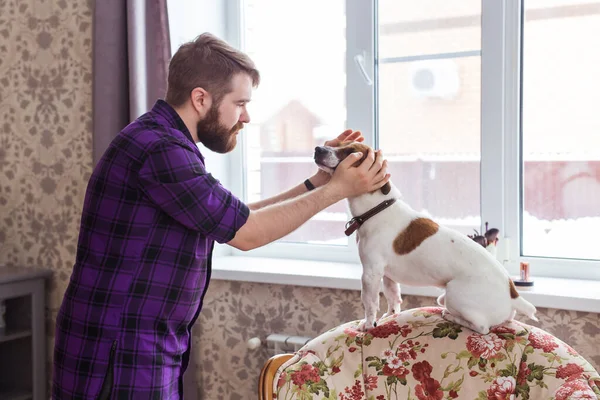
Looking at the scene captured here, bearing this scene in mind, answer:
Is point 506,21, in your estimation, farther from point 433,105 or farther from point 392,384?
point 392,384

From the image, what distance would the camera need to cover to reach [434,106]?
2174 millimetres

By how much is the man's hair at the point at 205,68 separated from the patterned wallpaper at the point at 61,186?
0.89 metres

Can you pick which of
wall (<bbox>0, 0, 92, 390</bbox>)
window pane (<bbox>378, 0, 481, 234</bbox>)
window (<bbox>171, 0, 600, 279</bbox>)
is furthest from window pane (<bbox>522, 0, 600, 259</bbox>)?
wall (<bbox>0, 0, 92, 390</bbox>)

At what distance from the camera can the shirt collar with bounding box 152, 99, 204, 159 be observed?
142 cm

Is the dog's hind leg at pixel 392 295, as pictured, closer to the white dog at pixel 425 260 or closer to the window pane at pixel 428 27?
the white dog at pixel 425 260

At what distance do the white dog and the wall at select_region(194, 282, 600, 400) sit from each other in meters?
0.55

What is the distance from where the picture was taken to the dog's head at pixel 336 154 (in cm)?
139

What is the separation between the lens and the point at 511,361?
1.38m

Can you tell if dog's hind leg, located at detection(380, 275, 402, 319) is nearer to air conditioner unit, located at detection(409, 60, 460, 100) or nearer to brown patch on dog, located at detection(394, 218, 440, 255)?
brown patch on dog, located at detection(394, 218, 440, 255)

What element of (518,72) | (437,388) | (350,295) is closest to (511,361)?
(437,388)

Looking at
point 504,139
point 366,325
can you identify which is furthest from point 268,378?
point 504,139

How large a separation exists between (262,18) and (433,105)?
77 centimetres

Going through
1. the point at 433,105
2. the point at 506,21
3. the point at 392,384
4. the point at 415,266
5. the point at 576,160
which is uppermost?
the point at 506,21

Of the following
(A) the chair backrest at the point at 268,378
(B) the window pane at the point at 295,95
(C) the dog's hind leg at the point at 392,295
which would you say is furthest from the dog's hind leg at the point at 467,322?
(B) the window pane at the point at 295,95
